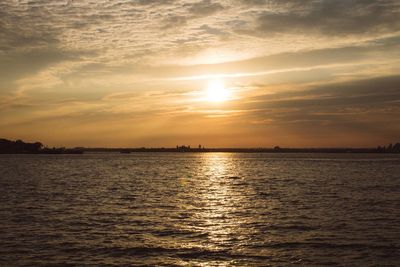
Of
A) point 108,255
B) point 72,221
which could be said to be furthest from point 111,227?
point 108,255

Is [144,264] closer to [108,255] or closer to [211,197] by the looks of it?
[108,255]

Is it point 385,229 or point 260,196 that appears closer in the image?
point 385,229

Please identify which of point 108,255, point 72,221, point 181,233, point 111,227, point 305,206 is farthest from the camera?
point 305,206

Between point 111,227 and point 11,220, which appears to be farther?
point 11,220

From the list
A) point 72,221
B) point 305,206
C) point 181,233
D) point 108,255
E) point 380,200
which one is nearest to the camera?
point 108,255

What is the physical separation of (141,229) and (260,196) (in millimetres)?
30382

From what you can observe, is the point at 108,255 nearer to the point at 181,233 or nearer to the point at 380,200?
the point at 181,233

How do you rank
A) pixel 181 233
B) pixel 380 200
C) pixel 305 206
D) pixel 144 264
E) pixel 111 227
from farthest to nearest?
pixel 380 200
pixel 305 206
pixel 111 227
pixel 181 233
pixel 144 264

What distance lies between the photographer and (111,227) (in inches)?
1474

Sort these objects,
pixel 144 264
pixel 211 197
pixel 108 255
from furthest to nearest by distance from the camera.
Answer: pixel 211 197
pixel 108 255
pixel 144 264

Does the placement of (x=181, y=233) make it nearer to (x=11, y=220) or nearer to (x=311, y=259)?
(x=311, y=259)

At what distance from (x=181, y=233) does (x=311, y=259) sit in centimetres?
1108

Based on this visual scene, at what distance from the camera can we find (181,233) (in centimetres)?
3500

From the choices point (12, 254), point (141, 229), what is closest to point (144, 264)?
point (12, 254)
